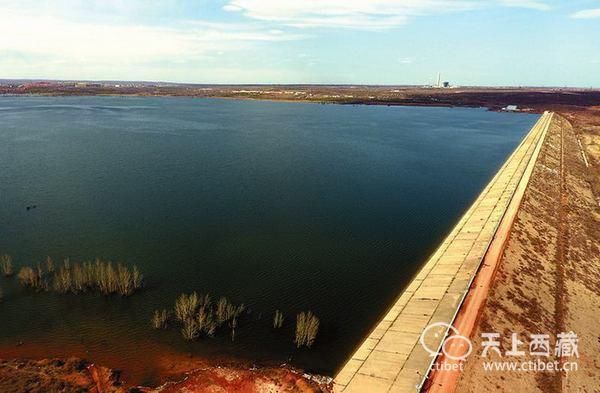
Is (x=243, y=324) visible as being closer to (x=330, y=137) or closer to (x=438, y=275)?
(x=438, y=275)

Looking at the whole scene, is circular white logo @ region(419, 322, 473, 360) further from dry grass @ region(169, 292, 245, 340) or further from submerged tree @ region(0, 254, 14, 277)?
submerged tree @ region(0, 254, 14, 277)

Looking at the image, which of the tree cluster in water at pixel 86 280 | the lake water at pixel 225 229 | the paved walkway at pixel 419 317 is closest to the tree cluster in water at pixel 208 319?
the lake water at pixel 225 229

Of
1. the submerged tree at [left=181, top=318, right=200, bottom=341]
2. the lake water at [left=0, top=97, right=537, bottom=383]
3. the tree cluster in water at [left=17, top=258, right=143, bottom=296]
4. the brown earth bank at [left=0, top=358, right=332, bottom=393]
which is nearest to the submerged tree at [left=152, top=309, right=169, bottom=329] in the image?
the lake water at [left=0, top=97, right=537, bottom=383]

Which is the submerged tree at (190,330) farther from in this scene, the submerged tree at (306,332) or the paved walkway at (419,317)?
the paved walkway at (419,317)

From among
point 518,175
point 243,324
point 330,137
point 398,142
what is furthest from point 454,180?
point 243,324

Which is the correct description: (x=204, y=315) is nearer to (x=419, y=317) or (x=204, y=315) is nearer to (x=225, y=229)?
(x=419, y=317)

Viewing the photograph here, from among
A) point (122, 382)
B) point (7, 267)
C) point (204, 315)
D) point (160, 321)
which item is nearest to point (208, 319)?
point (204, 315)
